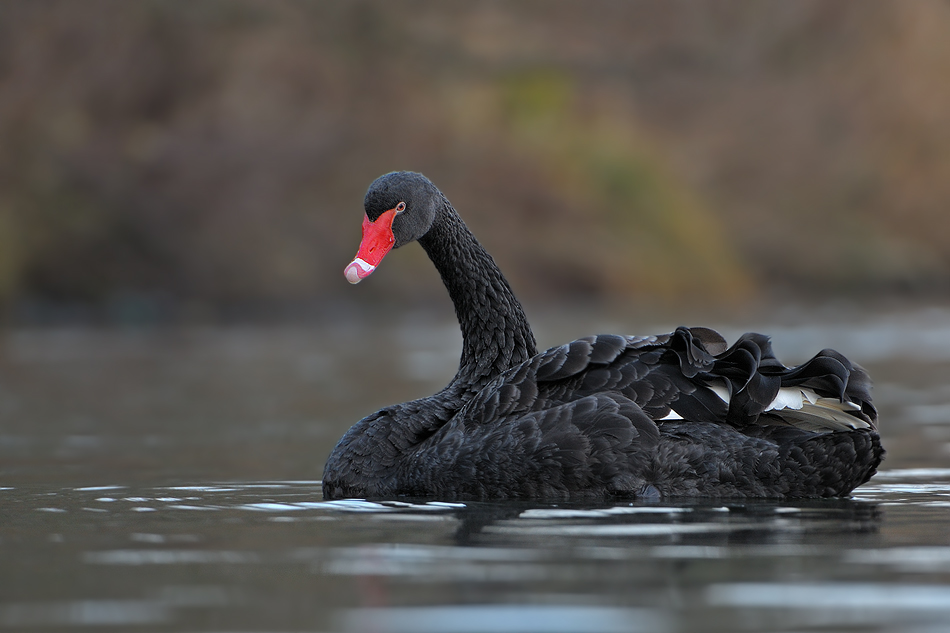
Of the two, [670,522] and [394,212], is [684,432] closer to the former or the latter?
[670,522]

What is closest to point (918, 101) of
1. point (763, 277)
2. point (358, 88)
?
point (763, 277)

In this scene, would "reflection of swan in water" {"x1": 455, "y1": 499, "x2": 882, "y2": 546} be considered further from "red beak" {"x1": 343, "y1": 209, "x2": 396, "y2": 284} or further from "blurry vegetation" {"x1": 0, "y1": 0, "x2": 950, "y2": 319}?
"blurry vegetation" {"x1": 0, "y1": 0, "x2": 950, "y2": 319}

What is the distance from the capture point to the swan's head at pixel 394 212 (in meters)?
5.83

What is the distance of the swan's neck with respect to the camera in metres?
6.04

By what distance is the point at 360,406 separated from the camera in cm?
997

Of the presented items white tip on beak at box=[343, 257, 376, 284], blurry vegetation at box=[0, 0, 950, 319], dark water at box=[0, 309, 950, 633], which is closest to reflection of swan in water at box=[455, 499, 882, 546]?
dark water at box=[0, 309, 950, 633]

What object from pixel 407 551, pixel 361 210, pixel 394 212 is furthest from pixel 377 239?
pixel 361 210

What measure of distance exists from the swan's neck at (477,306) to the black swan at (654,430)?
691 mm

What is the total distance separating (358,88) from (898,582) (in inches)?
987

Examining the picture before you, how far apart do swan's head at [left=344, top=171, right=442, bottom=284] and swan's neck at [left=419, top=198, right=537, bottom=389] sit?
190 millimetres

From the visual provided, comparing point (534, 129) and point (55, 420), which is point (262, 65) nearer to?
point (534, 129)

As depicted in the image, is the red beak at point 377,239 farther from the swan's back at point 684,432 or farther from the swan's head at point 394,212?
the swan's back at point 684,432

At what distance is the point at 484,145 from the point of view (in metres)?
30.7

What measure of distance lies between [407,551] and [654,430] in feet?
4.49
